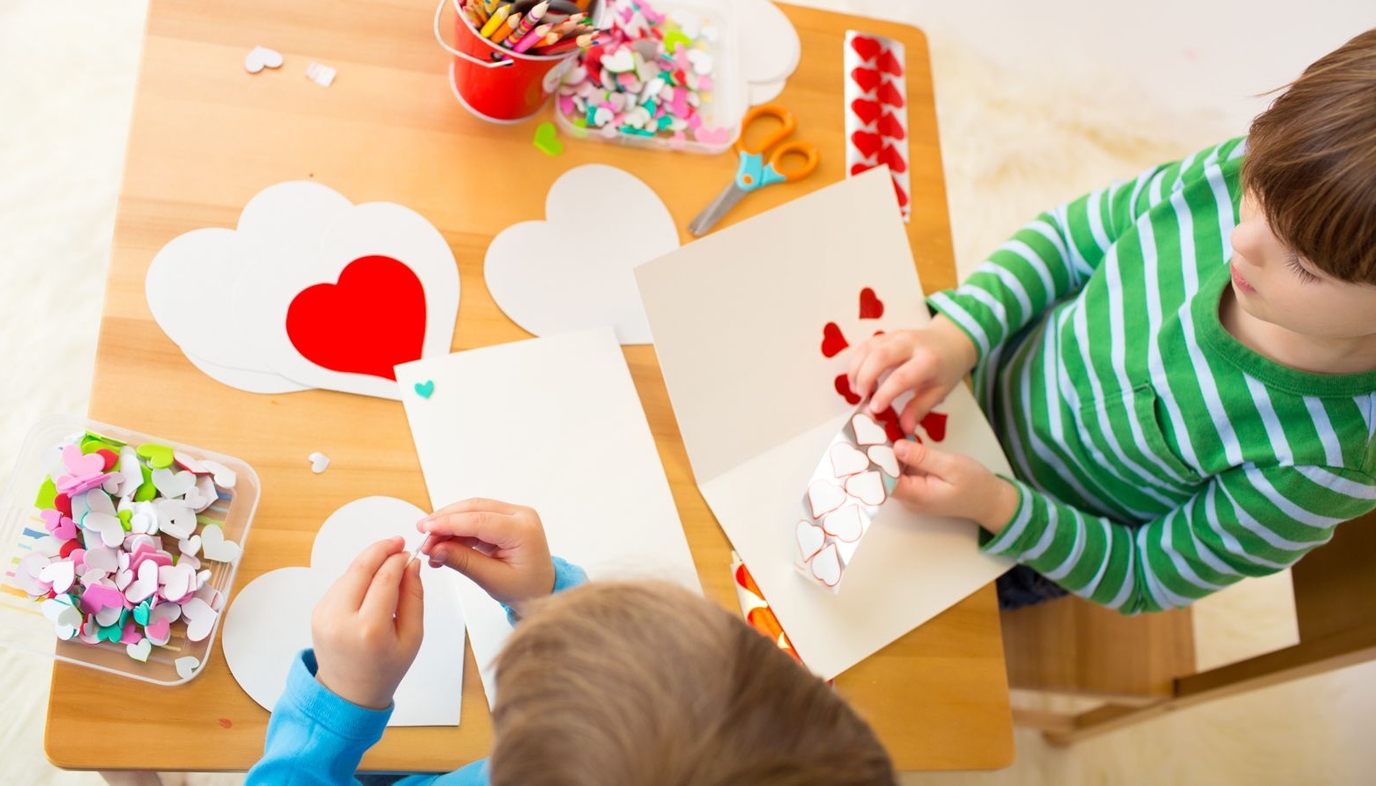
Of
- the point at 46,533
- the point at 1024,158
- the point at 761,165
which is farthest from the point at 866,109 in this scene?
the point at 1024,158

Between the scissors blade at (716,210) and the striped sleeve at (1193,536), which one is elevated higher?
the scissors blade at (716,210)

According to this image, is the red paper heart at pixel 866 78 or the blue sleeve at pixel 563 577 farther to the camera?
the red paper heart at pixel 866 78

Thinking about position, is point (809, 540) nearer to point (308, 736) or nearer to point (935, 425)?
point (935, 425)

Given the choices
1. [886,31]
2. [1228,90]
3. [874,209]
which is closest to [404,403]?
[874,209]

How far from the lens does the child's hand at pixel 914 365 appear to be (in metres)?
0.76

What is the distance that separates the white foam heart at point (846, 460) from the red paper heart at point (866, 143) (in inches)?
11.1

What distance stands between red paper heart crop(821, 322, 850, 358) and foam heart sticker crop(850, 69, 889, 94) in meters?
0.24

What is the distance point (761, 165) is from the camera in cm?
81

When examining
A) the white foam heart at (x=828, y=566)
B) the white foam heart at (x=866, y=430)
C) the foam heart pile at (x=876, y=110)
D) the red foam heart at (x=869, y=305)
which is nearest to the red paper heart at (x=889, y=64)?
the foam heart pile at (x=876, y=110)

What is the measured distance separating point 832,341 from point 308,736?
47cm

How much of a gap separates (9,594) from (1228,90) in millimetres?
1978

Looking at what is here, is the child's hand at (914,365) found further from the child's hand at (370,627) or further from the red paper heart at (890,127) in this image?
the child's hand at (370,627)

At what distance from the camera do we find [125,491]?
590mm

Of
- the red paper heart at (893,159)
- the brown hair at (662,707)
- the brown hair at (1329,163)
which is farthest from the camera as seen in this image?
the red paper heart at (893,159)
